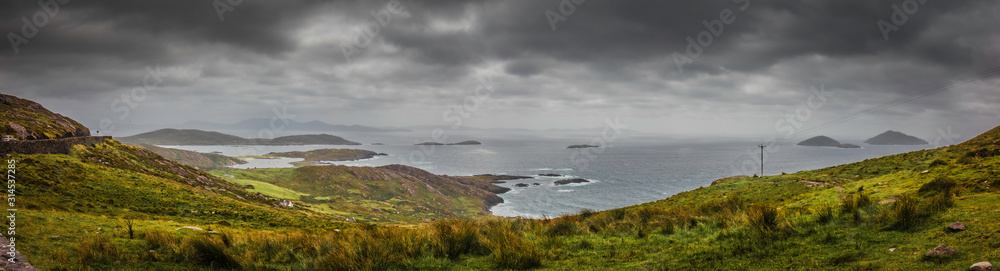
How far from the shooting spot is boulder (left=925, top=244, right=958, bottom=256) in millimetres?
6023

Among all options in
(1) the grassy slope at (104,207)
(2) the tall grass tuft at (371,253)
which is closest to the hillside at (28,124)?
(1) the grassy slope at (104,207)

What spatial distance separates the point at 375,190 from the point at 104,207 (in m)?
75.6

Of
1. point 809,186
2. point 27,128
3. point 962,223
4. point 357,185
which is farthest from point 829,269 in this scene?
point 357,185

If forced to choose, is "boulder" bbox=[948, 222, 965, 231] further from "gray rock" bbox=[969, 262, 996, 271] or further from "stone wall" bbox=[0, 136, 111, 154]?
"stone wall" bbox=[0, 136, 111, 154]

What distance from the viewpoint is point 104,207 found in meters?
23.2

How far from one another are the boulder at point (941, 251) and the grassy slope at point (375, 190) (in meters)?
67.7

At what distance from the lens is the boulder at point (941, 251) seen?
6.02m

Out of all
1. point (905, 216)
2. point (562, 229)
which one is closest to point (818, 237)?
point (905, 216)

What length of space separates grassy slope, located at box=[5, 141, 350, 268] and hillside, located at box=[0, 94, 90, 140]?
332 cm

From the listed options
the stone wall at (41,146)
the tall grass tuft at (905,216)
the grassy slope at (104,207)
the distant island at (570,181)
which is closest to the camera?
the tall grass tuft at (905,216)

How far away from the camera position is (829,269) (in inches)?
251

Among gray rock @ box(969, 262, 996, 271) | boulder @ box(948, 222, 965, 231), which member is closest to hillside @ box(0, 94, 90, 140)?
gray rock @ box(969, 262, 996, 271)

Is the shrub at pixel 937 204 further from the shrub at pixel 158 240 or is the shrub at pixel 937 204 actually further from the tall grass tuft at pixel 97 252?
the tall grass tuft at pixel 97 252

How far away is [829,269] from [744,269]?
120 cm
